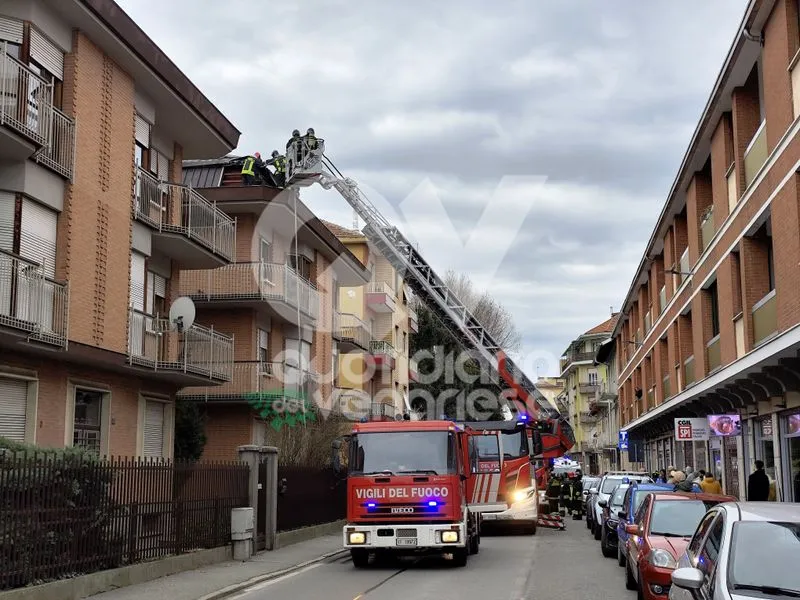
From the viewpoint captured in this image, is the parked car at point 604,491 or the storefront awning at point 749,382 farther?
the parked car at point 604,491

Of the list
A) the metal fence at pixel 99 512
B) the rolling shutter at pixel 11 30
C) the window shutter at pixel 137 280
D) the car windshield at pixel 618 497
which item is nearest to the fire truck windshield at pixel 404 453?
the metal fence at pixel 99 512

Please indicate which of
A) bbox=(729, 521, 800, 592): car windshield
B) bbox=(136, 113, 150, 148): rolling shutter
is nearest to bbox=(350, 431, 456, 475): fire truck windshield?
bbox=(136, 113, 150, 148): rolling shutter

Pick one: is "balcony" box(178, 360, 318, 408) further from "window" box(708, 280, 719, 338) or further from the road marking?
"window" box(708, 280, 719, 338)

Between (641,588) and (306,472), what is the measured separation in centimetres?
1330

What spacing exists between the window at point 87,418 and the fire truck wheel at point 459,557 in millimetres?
7134

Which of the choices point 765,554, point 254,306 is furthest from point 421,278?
point 765,554

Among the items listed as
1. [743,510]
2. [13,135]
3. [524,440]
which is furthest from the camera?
[524,440]

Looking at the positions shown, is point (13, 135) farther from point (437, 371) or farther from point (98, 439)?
point (437, 371)

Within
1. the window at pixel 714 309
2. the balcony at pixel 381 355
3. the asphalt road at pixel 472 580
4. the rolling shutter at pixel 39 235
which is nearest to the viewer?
the asphalt road at pixel 472 580

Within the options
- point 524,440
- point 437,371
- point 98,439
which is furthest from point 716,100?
point 437,371

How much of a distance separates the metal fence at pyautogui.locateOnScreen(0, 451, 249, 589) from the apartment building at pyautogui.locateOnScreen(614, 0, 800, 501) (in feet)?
33.9

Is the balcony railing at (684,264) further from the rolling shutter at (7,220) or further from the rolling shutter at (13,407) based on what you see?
the rolling shutter at (7,220)

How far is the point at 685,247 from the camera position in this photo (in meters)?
31.9

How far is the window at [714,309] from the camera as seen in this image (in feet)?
86.0
